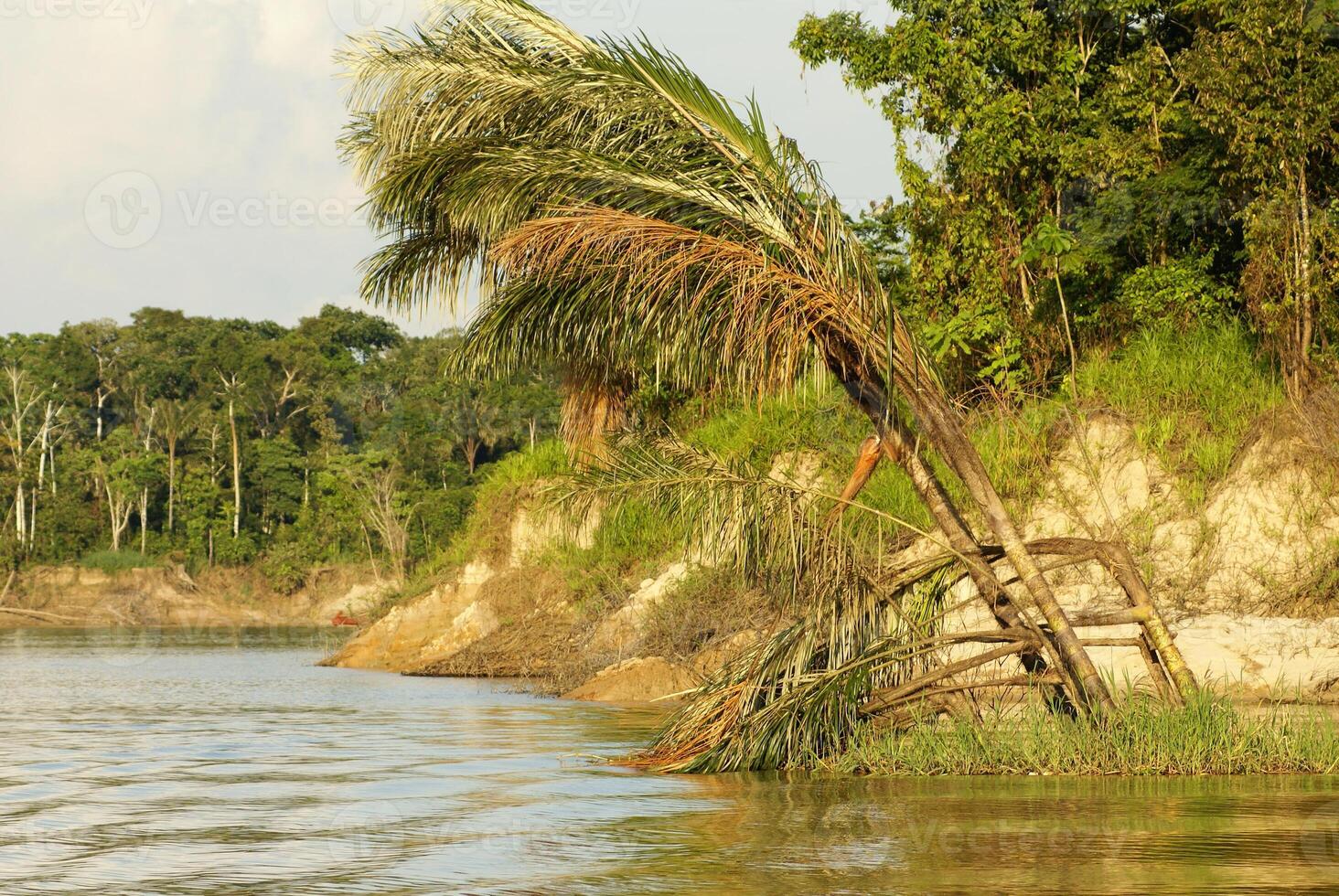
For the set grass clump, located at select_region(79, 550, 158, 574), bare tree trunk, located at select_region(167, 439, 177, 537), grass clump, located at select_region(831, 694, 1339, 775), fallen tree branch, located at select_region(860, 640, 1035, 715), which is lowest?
grass clump, located at select_region(831, 694, 1339, 775)

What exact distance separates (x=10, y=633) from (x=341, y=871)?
5687cm

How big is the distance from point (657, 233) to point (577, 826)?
4439 millimetres

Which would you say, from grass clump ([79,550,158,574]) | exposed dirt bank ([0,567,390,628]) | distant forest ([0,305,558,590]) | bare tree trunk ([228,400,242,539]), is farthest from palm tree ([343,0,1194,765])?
bare tree trunk ([228,400,242,539])

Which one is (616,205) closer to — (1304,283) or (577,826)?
(577,826)

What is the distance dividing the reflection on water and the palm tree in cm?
195

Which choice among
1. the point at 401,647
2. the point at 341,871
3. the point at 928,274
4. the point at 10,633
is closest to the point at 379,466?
the point at 10,633

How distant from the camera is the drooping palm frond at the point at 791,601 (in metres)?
12.3

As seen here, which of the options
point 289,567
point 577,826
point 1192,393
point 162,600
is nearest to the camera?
point 577,826

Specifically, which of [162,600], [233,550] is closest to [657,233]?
[162,600]

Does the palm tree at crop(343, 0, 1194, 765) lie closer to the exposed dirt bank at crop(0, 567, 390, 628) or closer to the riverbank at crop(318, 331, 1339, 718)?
the riverbank at crop(318, 331, 1339, 718)

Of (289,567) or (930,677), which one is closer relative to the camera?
(930,677)

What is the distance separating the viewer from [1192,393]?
65.3ft

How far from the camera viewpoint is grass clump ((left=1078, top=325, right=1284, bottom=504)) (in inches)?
758

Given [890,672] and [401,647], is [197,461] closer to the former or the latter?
[401,647]
